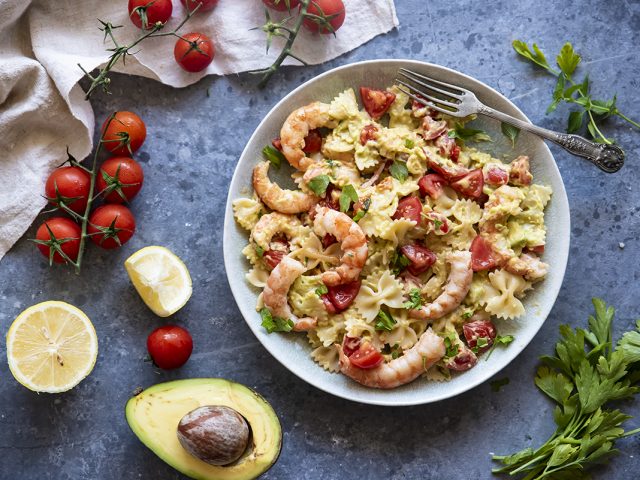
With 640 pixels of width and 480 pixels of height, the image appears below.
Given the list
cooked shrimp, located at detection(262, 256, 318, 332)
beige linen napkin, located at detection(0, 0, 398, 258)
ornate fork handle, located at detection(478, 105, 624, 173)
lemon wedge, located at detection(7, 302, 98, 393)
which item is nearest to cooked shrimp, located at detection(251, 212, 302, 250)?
cooked shrimp, located at detection(262, 256, 318, 332)

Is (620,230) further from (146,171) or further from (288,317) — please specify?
(146,171)

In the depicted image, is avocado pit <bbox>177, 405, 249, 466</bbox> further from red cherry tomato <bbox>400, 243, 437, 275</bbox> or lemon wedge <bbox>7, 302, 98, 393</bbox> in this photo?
red cherry tomato <bbox>400, 243, 437, 275</bbox>

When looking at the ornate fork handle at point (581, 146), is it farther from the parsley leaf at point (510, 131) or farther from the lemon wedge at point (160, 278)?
the lemon wedge at point (160, 278)

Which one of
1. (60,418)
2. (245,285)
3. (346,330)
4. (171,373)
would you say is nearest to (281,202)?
(245,285)

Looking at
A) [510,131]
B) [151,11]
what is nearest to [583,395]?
[510,131]

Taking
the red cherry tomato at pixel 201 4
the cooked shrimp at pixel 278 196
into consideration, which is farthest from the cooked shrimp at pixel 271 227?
the red cherry tomato at pixel 201 4

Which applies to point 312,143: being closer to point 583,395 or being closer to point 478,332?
point 478,332
